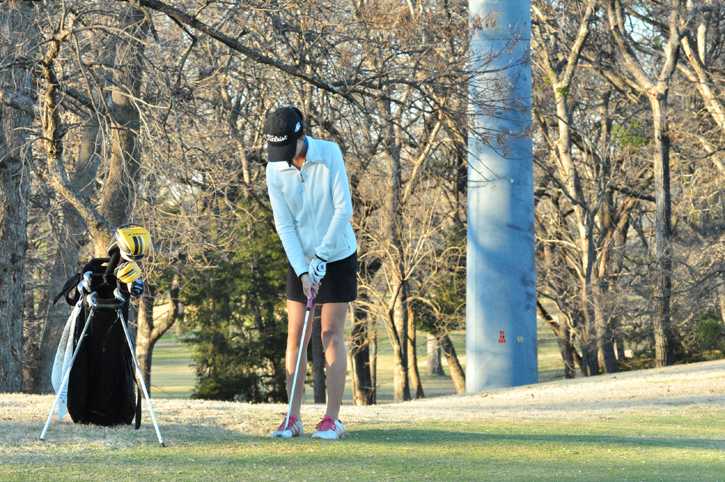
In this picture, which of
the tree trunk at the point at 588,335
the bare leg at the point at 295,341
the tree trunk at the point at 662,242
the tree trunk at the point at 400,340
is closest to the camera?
the bare leg at the point at 295,341

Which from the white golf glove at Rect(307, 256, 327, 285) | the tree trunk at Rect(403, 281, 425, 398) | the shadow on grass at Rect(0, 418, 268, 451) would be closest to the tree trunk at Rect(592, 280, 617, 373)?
the tree trunk at Rect(403, 281, 425, 398)

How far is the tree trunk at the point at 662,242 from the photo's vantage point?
26.2 m

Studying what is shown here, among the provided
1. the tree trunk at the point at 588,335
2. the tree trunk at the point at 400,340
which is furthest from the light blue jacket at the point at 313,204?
the tree trunk at the point at 588,335

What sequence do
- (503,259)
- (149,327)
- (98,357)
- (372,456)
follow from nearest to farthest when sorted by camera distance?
(372,456)
(98,357)
(503,259)
(149,327)

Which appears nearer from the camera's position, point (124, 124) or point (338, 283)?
point (338, 283)

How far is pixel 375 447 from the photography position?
791 centimetres

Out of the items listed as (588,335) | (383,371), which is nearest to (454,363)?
(588,335)

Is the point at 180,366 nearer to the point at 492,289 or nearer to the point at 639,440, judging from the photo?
the point at 492,289

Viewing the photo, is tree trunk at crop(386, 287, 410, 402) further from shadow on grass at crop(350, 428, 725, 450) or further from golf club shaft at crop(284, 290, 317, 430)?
golf club shaft at crop(284, 290, 317, 430)

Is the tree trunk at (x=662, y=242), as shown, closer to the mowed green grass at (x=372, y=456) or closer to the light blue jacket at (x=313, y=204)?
the mowed green grass at (x=372, y=456)

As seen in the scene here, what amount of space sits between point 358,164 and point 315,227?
617 inches

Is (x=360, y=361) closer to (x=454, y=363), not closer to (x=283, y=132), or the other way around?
(x=454, y=363)

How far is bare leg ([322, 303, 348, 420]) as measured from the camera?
804 cm

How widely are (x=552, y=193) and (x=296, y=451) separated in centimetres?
2710
